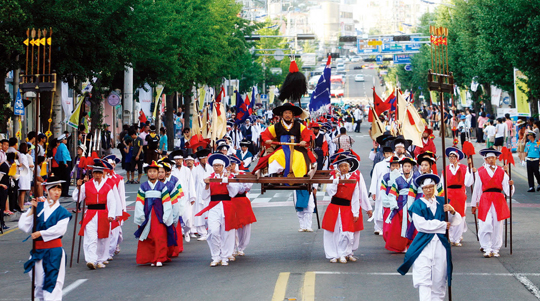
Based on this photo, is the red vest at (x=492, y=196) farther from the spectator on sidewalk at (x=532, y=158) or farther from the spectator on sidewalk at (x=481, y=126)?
the spectator on sidewalk at (x=481, y=126)

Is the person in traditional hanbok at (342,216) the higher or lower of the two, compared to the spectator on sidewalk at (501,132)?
lower

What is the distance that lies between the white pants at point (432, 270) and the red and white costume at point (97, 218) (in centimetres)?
541

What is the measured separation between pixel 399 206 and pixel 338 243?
1523mm

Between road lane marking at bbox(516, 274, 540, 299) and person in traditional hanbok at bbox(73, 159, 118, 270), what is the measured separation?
6.12m

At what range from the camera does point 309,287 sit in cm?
1037

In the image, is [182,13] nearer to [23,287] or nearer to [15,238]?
[15,238]

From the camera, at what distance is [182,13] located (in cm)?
3616

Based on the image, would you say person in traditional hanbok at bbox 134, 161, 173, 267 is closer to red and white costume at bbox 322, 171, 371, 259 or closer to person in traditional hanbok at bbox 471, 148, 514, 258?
red and white costume at bbox 322, 171, 371, 259

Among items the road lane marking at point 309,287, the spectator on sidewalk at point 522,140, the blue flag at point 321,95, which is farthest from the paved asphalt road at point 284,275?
the spectator on sidewalk at point 522,140

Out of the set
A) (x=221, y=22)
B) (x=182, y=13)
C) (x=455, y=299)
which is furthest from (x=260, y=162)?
(x=221, y=22)

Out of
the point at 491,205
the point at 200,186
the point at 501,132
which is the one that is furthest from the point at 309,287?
the point at 501,132

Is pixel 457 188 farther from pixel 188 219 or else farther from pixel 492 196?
pixel 188 219

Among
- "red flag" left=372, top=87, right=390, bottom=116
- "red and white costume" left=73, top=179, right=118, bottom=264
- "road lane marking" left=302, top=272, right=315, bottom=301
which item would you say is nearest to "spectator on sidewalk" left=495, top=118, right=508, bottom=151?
"red flag" left=372, top=87, right=390, bottom=116

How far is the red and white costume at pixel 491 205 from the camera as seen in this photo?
12.9 m
